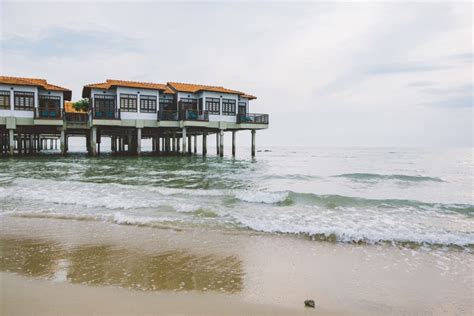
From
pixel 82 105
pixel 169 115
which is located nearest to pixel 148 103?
pixel 169 115

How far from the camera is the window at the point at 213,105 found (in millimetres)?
33375

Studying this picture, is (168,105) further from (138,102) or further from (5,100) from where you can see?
(5,100)

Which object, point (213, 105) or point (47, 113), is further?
point (213, 105)

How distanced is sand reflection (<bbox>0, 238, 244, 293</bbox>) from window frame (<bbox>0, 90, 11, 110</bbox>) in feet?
91.1

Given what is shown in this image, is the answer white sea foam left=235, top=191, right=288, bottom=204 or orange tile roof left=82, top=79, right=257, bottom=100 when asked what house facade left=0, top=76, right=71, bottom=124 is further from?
white sea foam left=235, top=191, right=288, bottom=204

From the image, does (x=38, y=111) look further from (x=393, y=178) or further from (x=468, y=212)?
(x=468, y=212)

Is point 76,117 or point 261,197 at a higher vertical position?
point 76,117

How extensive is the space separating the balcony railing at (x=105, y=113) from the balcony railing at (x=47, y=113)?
3.24 metres

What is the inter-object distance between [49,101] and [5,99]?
11.7 ft

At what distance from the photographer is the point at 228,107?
3441 cm

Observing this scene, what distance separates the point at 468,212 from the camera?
10219 millimetres

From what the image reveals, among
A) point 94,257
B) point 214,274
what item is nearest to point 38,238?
point 94,257

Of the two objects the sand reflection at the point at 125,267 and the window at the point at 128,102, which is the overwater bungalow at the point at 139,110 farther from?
the sand reflection at the point at 125,267

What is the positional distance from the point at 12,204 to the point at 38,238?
445cm
